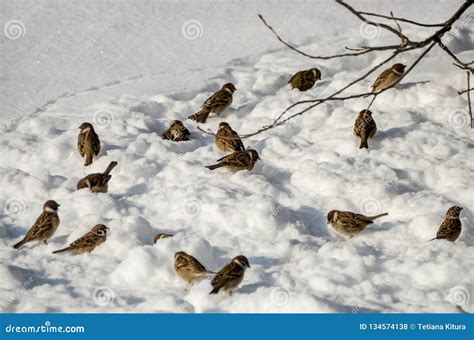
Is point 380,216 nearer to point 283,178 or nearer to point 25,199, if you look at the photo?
point 283,178

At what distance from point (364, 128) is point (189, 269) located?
3.10 metres

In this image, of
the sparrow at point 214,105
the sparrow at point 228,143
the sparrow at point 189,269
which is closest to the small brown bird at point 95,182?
the sparrow at point 228,143

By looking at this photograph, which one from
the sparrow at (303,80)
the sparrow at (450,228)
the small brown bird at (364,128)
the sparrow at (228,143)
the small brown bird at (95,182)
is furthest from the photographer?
the sparrow at (303,80)

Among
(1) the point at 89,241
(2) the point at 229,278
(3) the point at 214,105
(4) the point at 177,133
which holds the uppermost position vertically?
(3) the point at 214,105

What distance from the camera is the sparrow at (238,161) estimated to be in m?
8.30

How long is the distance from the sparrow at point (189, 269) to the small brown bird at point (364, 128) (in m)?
2.89

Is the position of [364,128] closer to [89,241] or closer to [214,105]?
[214,105]

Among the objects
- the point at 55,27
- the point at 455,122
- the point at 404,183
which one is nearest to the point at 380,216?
the point at 404,183

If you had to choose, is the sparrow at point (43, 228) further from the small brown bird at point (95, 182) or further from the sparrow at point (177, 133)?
the sparrow at point (177, 133)

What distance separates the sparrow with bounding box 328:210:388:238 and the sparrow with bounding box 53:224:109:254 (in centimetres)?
214

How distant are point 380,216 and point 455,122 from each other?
7.52ft

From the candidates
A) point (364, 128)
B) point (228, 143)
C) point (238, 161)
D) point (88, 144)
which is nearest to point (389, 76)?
point (364, 128)

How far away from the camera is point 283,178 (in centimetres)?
853

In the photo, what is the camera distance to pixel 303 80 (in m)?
10.6
